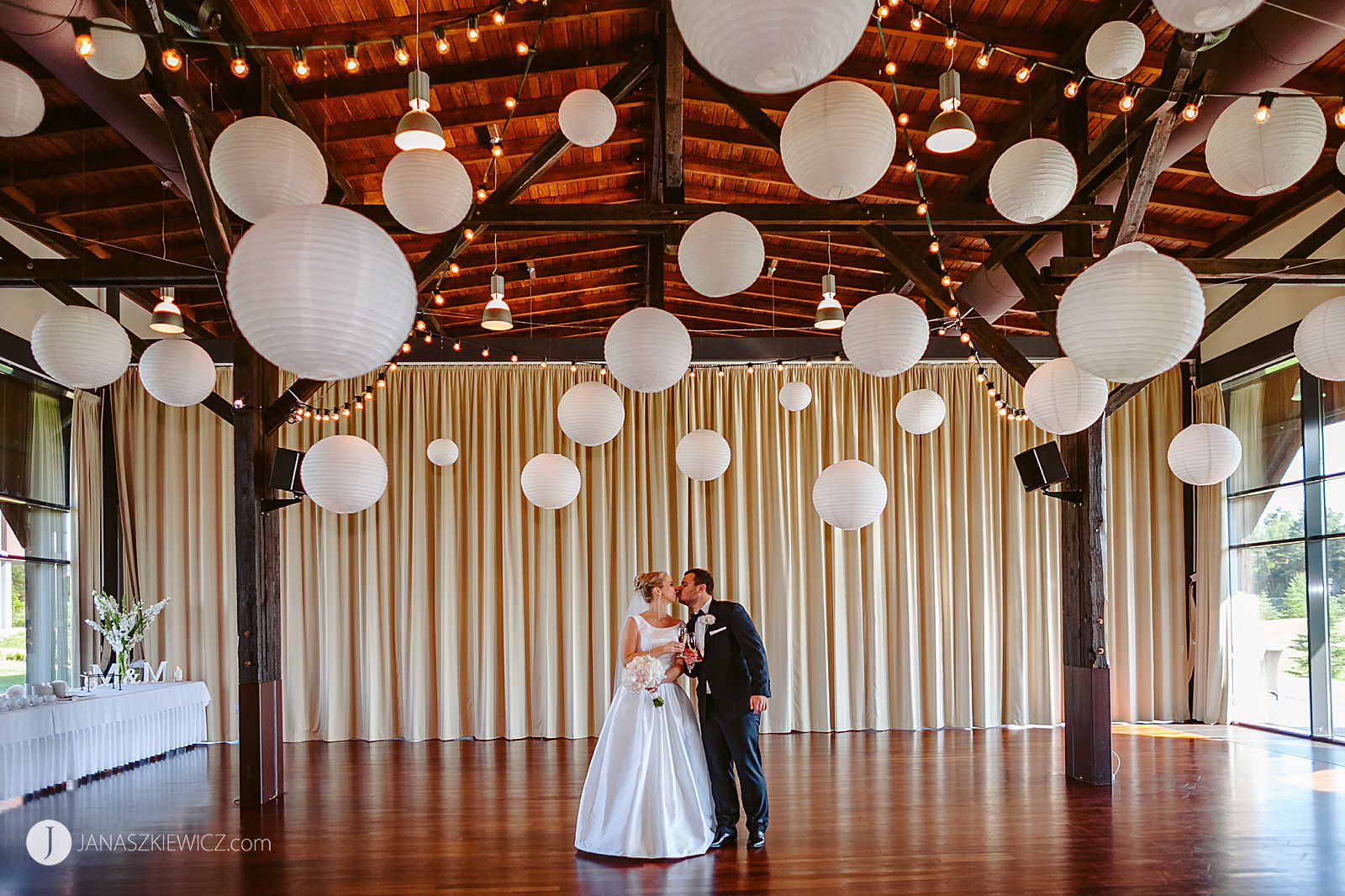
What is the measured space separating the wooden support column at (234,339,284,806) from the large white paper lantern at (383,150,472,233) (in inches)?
102

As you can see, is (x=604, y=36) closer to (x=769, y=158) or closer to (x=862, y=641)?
(x=769, y=158)

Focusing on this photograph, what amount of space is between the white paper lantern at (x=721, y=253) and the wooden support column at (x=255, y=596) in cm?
339

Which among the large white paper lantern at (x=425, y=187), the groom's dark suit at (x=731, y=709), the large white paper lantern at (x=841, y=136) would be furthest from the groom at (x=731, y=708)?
the large white paper lantern at (x=425, y=187)

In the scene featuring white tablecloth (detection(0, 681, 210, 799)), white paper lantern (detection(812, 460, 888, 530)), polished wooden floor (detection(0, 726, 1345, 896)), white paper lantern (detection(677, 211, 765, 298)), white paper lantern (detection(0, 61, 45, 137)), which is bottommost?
polished wooden floor (detection(0, 726, 1345, 896))

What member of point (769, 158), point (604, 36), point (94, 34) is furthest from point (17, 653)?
point (769, 158)

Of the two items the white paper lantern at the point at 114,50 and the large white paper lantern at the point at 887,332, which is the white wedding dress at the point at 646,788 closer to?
the large white paper lantern at the point at 887,332

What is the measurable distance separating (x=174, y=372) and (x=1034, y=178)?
15.5ft

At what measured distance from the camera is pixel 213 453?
10.1 m

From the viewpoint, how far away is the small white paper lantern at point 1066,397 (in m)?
5.78

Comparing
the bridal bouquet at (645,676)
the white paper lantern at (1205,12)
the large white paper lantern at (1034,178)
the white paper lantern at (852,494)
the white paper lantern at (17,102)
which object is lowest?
the bridal bouquet at (645,676)

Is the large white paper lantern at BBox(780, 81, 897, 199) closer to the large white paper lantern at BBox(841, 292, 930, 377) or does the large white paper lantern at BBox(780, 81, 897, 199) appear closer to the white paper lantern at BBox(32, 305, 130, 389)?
the large white paper lantern at BBox(841, 292, 930, 377)

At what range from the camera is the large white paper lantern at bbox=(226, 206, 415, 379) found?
280cm

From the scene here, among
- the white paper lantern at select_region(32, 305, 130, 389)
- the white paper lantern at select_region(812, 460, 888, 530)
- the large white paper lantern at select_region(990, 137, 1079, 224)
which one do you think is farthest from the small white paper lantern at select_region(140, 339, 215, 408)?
the large white paper lantern at select_region(990, 137, 1079, 224)

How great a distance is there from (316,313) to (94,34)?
2506 millimetres
